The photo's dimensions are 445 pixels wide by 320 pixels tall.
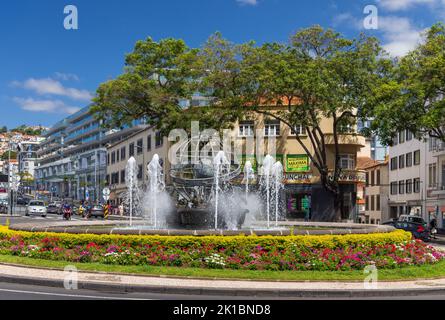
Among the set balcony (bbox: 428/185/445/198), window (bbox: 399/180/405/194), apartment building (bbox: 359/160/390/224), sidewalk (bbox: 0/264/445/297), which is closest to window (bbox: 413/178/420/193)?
window (bbox: 399/180/405/194)

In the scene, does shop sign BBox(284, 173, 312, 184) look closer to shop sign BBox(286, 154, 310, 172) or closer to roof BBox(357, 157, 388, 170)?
shop sign BBox(286, 154, 310, 172)

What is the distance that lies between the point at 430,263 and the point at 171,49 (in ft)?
101

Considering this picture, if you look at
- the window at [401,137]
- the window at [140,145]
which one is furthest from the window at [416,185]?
the window at [140,145]

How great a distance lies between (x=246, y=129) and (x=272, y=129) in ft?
8.94

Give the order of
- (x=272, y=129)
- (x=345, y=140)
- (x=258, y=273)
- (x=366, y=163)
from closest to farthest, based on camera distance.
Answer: (x=258, y=273), (x=345, y=140), (x=272, y=129), (x=366, y=163)

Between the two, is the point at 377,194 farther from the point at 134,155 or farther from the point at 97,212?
the point at 97,212

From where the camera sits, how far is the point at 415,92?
39.1 m

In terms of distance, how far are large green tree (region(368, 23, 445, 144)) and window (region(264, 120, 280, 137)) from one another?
73.4 ft

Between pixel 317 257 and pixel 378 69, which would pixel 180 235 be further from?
pixel 378 69

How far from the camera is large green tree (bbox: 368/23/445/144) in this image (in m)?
38.5

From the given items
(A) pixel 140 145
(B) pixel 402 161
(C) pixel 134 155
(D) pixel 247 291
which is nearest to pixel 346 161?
(B) pixel 402 161

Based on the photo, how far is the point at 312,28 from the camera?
43844 millimetres

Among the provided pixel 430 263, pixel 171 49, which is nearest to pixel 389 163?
pixel 171 49
